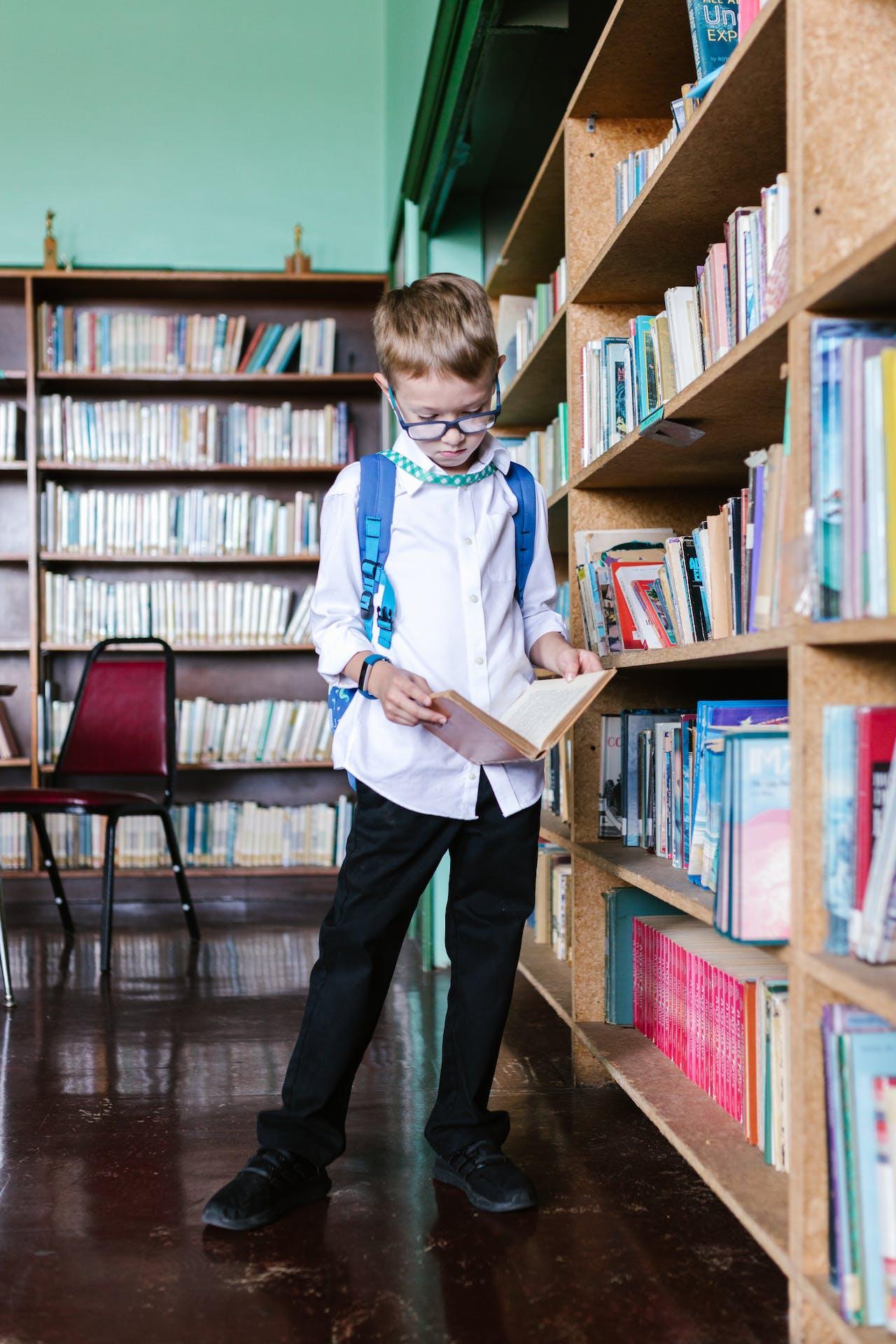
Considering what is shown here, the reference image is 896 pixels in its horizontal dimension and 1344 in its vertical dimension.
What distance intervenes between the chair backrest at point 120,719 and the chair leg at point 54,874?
0.60 feet

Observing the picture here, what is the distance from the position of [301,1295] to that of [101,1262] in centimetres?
27

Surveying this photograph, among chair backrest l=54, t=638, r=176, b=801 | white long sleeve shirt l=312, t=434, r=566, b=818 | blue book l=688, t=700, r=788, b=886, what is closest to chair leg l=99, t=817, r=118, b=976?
chair backrest l=54, t=638, r=176, b=801

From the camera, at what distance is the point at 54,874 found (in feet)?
12.5

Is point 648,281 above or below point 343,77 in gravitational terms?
below

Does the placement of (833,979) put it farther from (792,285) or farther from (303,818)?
(303,818)

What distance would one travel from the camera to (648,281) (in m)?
2.16

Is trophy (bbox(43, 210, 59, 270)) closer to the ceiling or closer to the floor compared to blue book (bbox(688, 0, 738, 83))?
closer to the ceiling

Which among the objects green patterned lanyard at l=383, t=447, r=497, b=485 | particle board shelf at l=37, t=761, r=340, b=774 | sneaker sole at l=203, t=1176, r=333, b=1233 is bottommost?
sneaker sole at l=203, t=1176, r=333, b=1233

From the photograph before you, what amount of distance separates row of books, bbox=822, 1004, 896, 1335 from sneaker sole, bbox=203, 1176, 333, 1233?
74 centimetres

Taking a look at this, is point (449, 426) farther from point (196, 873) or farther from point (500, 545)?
point (196, 873)

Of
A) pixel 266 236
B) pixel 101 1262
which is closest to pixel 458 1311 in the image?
pixel 101 1262

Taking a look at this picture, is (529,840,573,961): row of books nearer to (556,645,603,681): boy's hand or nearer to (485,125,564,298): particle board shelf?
(556,645,603,681): boy's hand

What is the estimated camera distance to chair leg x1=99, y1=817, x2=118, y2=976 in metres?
3.19

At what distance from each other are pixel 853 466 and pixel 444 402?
60 centimetres
